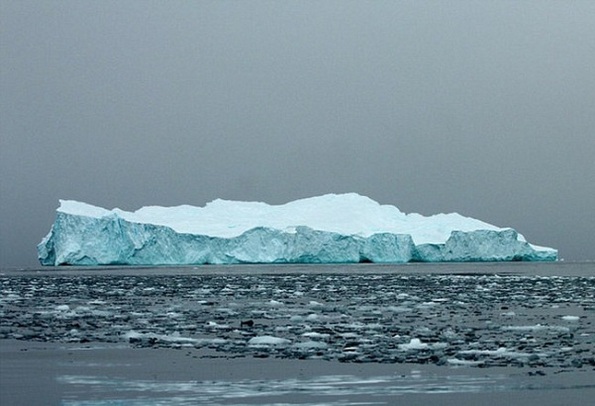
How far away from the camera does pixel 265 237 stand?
6562 cm

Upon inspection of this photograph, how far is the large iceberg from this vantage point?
60.1m

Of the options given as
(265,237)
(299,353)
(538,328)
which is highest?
(265,237)

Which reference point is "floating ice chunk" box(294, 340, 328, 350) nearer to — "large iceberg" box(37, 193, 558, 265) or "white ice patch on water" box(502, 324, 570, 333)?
"white ice patch on water" box(502, 324, 570, 333)

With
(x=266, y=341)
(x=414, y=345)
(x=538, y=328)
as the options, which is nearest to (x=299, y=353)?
(x=266, y=341)

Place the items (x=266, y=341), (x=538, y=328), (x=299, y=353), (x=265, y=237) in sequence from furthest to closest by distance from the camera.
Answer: (x=265, y=237)
(x=538, y=328)
(x=266, y=341)
(x=299, y=353)

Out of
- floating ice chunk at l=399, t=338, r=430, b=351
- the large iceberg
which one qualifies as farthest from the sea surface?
the large iceberg

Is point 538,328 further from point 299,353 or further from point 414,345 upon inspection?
point 299,353

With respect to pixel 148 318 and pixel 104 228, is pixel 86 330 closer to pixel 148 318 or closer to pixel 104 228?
pixel 148 318

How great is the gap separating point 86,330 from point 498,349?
655 centimetres

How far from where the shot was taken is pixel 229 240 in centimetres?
6481

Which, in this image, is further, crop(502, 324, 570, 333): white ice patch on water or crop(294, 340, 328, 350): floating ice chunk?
crop(502, 324, 570, 333): white ice patch on water

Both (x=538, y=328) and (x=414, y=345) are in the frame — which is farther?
(x=538, y=328)

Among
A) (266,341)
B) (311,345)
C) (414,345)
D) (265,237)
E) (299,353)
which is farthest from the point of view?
(265,237)

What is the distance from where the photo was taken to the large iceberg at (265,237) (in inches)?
2365
